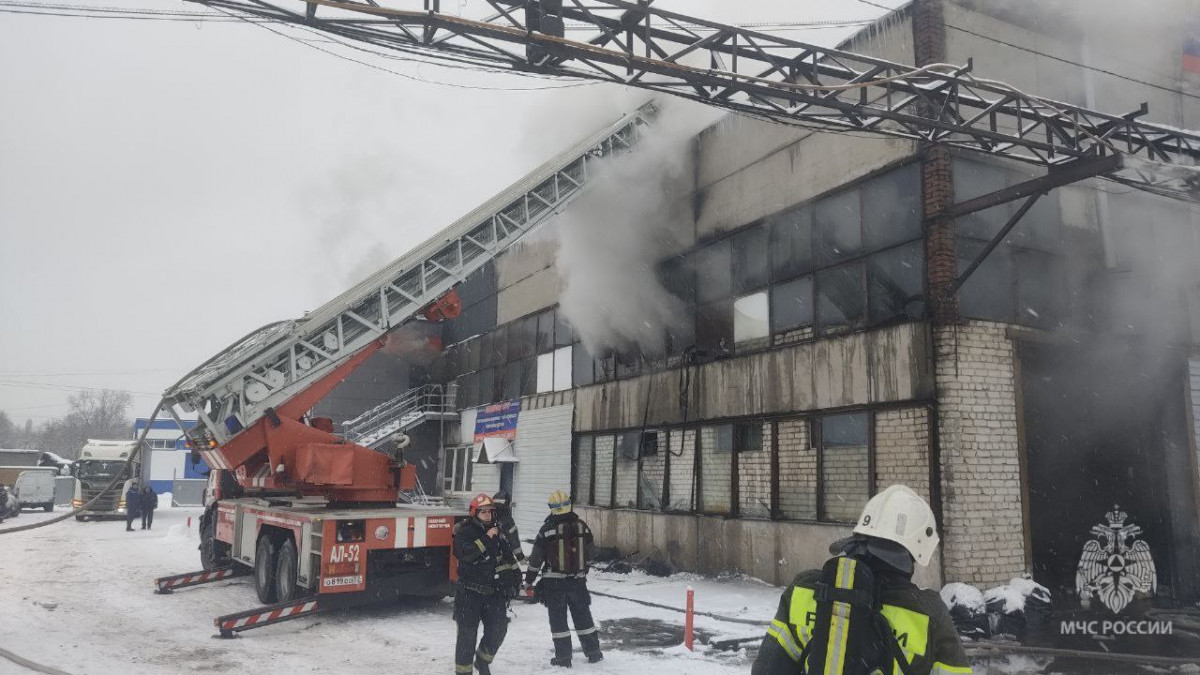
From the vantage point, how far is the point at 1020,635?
8.39 meters

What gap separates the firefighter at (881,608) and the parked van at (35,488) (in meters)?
35.5

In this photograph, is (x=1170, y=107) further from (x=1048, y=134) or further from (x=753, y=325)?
(x=753, y=325)

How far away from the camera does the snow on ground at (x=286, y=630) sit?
7352 mm

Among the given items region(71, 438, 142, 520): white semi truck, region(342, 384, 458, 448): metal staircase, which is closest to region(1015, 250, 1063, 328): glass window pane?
region(342, 384, 458, 448): metal staircase

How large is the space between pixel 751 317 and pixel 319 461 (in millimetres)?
6708

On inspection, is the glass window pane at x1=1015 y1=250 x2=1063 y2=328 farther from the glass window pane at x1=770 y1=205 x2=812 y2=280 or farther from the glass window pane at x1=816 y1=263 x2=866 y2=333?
the glass window pane at x1=770 y1=205 x2=812 y2=280

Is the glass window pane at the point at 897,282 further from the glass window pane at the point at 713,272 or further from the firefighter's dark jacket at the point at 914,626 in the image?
the firefighter's dark jacket at the point at 914,626

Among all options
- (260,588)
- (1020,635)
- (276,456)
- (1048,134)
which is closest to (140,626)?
(260,588)

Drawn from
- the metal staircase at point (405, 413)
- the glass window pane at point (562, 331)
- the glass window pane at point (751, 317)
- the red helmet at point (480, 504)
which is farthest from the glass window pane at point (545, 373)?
the red helmet at point (480, 504)

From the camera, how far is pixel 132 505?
2361 cm

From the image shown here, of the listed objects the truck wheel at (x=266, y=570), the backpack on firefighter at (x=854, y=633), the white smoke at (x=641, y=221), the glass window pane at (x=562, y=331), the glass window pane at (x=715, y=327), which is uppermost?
the white smoke at (x=641, y=221)

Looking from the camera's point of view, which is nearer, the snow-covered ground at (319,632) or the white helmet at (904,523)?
the white helmet at (904,523)

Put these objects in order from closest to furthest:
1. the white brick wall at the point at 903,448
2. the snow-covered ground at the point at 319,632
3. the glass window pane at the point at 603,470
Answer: the snow-covered ground at the point at 319,632 < the white brick wall at the point at 903,448 < the glass window pane at the point at 603,470


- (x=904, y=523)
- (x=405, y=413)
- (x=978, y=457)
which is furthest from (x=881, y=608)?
(x=405, y=413)
